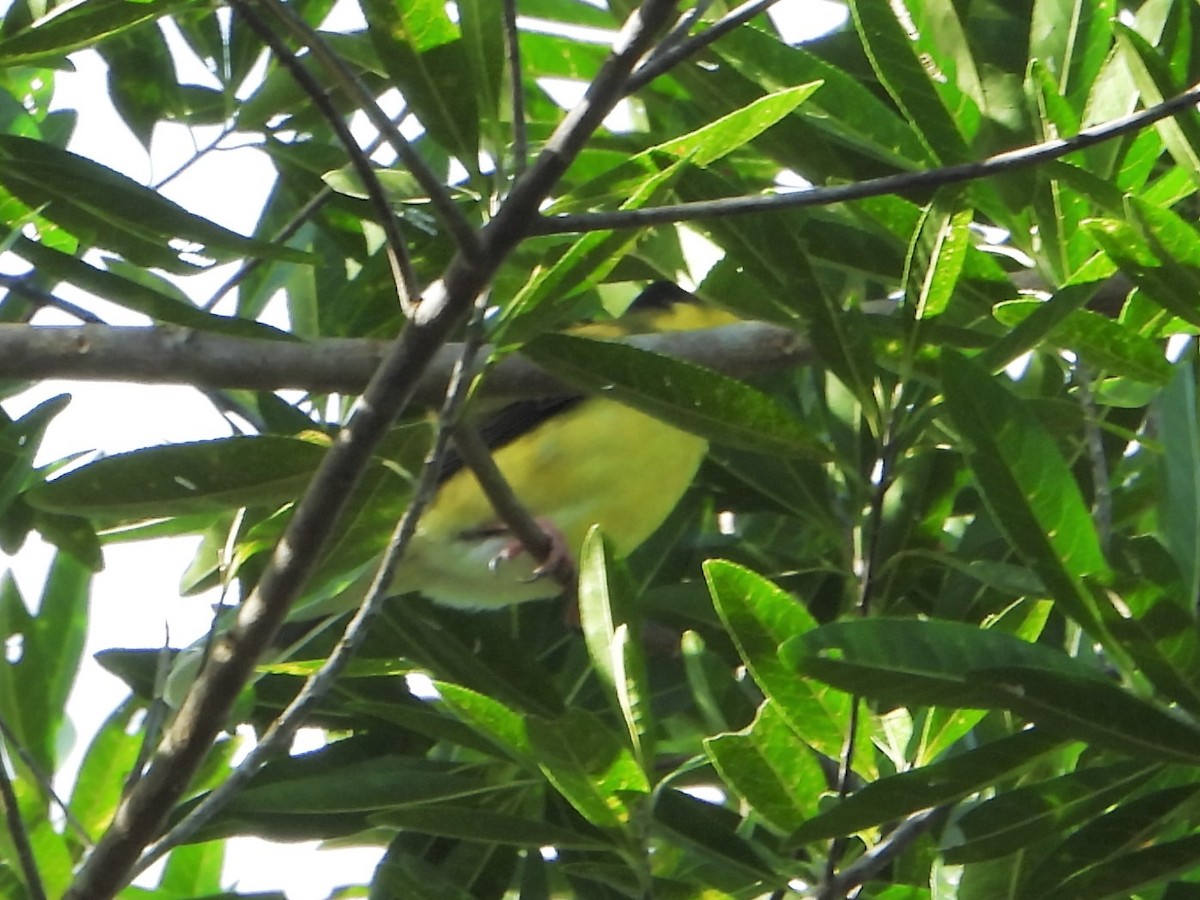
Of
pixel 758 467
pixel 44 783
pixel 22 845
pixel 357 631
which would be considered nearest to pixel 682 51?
pixel 357 631

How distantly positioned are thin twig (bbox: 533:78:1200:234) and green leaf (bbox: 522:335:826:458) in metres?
0.35

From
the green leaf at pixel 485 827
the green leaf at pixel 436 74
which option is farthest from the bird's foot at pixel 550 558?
the green leaf at pixel 436 74

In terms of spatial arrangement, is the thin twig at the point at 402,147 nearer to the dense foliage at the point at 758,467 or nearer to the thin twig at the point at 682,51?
the dense foliage at the point at 758,467

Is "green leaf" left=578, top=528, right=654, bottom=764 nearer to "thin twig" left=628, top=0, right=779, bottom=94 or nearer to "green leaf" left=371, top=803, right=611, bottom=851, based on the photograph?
"green leaf" left=371, top=803, right=611, bottom=851

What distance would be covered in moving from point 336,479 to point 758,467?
132 cm

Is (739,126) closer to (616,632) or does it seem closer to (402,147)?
(402,147)

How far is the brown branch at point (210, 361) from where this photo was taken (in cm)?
199

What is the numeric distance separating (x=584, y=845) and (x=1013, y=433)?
77 cm

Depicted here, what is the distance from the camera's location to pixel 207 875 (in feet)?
9.75

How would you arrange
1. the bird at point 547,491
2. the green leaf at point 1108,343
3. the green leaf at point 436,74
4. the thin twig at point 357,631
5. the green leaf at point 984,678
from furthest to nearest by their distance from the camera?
1. the bird at point 547,491
2. the green leaf at point 1108,343
3. the green leaf at point 436,74
4. the thin twig at point 357,631
5. the green leaf at point 984,678

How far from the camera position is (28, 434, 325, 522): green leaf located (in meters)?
1.98

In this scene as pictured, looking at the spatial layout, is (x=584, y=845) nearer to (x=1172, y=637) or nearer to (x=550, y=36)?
(x=1172, y=637)

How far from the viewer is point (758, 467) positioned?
9.49ft

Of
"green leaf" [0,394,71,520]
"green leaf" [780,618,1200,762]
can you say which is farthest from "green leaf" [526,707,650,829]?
"green leaf" [0,394,71,520]
